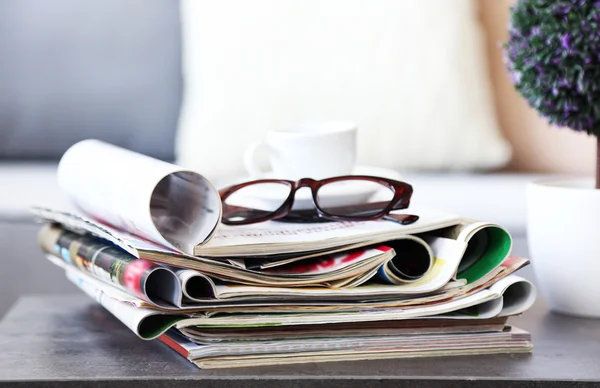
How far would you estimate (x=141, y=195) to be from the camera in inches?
23.8

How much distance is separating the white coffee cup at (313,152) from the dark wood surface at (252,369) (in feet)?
0.70

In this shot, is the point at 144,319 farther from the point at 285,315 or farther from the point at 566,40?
the point at 566,40

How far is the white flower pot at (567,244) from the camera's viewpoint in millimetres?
768

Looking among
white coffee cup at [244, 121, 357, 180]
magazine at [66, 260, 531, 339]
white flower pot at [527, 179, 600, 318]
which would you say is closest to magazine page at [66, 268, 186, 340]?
magazine at [66, 260, 531, 339]

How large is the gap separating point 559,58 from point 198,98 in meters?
1.04

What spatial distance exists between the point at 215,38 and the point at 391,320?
120 centimetres

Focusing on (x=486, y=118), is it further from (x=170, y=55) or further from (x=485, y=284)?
(x=485, y=284)

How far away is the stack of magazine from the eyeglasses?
2 centimetres

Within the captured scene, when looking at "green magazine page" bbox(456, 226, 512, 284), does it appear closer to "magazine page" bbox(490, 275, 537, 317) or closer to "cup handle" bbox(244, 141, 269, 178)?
"magazine page" bbox(490, 275, 537, 317)

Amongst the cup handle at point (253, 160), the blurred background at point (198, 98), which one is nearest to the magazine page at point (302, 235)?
the cup handle at point (253, 160)

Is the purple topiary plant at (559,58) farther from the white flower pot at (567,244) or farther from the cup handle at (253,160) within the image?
the cup handle at (253,160)

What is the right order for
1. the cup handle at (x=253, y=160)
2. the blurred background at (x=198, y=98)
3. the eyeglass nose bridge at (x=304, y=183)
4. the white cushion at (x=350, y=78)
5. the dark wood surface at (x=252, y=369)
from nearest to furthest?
the dark wood surface at (x=252, y=369) < the eyeglass nose bridge at (x=304, y=183) < the cup handle at (x=253, y=160) < the blurred background at (x=198, y=98) < the white cushion at (x=350, y=78)

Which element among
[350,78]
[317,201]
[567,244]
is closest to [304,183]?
[317,201]

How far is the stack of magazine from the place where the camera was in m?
0.60
